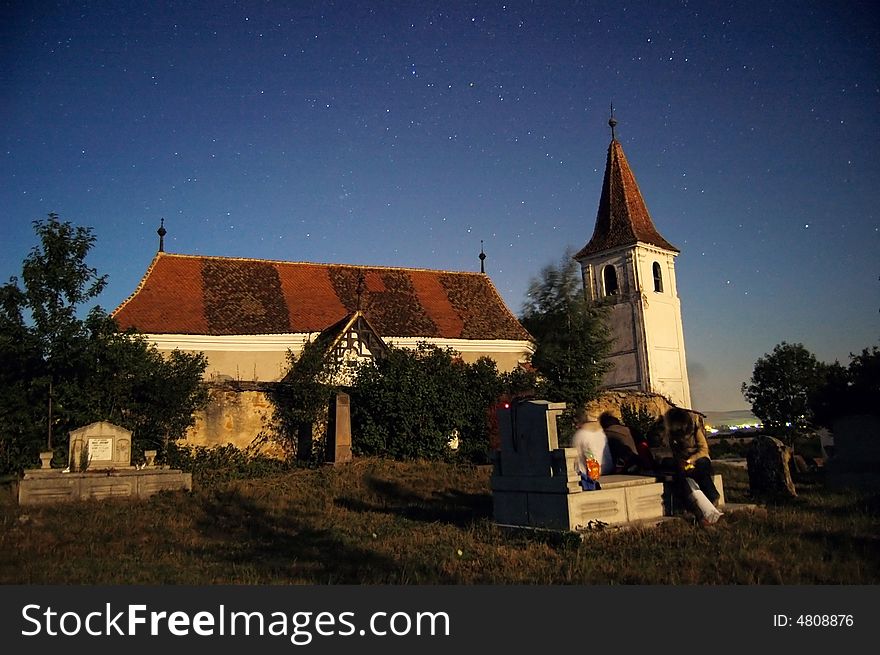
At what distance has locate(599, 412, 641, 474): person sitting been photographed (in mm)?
11000

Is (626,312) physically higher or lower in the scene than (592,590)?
higher

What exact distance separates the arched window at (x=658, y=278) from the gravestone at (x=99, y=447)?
4175cm

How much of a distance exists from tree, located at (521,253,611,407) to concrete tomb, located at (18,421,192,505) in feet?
44.2

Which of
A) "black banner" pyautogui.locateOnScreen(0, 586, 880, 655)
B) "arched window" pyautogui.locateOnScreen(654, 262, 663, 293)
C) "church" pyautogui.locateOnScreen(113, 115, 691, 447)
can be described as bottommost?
"black banner" pyautogui.locateOnScreen(0, 586, 880, 655)

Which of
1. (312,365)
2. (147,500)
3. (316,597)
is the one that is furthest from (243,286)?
(316,597)

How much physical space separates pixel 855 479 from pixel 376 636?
41.2 ft

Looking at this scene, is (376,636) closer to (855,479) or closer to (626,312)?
(855,479)

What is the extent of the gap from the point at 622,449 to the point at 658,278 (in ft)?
137

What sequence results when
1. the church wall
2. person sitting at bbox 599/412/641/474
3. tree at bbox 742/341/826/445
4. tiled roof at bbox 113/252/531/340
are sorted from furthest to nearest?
tree at bbox 742/341/826/445, tiled roof at bbox 113/252/531/340, the church wall, person sitting at bbox 599/412/641/474

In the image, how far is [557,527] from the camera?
942 centimetres

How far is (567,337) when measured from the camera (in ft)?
135

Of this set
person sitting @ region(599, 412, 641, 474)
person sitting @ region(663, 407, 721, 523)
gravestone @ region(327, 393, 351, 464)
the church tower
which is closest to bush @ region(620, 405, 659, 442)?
gravestone @ region(327, 393, 351, 464)

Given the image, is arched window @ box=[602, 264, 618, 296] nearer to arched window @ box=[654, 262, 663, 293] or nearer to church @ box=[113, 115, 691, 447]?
arched window @ box=[654, 262, 663, 293]

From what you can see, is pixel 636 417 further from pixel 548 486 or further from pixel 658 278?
pixel 658 278
